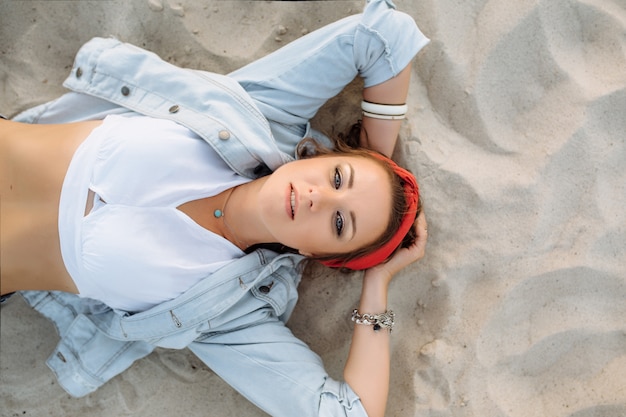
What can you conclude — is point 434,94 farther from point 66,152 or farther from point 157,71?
point 66,152

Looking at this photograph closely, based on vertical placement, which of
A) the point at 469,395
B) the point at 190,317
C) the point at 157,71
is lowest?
the point at 469,395

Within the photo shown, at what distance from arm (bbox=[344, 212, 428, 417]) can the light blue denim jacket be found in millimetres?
68

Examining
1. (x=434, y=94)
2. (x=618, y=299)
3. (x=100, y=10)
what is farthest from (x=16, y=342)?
(x=618, y=299)

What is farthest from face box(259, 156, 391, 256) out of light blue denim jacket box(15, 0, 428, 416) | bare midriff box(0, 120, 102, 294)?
bare midriff box(0, 120, 102, 294)

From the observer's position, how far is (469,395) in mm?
2188

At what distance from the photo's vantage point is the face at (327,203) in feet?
5.84

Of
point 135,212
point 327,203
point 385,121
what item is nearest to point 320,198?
point 327,203

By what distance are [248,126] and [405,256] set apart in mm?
853

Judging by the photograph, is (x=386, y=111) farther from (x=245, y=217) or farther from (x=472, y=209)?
(x=245, y=217)

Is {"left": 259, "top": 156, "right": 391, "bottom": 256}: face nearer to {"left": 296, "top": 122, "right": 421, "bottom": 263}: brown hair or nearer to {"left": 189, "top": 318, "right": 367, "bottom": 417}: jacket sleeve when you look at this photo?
{"left": 296, "top": 122, "right": 421, "bottom": 263}: brown hair

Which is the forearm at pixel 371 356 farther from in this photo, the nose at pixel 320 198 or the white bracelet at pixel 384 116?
the white bracelet at pixel 384 116

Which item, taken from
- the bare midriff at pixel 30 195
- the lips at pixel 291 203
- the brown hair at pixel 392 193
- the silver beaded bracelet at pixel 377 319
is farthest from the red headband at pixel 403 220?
the bare midriff at pixel 30 195

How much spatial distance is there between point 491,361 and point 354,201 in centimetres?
102

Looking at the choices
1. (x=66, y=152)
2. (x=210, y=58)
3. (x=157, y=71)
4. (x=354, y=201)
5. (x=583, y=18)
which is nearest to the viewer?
(x=354, y=201)
